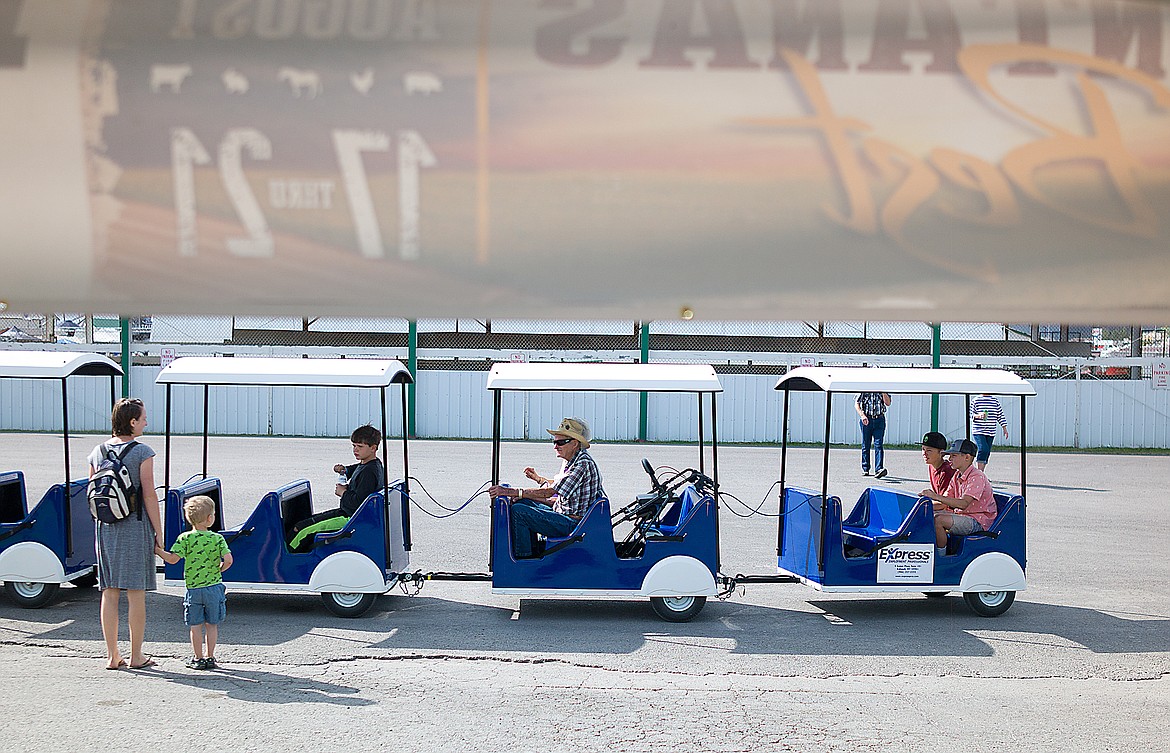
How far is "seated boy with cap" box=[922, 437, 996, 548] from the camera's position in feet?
27.3

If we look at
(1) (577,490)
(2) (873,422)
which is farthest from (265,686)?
(2) (873,422)

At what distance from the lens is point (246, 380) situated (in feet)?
26.7

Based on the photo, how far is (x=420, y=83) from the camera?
127 centimetres

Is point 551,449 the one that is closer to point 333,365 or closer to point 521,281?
point 333,365

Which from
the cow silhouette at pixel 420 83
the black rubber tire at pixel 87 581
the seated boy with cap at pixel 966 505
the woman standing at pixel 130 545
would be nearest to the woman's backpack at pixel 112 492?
the woman standing at pixel 130 545

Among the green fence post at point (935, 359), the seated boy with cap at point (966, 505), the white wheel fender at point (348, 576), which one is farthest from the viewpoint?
the green fence post at point (935, 359)

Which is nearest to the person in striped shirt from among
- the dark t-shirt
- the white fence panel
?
the dark t-shirt

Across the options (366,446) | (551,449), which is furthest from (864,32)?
(551,449)

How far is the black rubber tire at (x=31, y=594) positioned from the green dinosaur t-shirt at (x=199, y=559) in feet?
7.41

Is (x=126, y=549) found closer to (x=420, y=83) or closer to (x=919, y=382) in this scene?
(x=919, y=382)

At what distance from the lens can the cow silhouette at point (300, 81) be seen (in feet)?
4.12

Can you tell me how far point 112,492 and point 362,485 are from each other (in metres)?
2.14

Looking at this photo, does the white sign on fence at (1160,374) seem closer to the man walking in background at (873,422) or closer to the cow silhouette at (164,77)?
the man walking in background at (873,422)

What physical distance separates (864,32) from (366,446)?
7.40m
